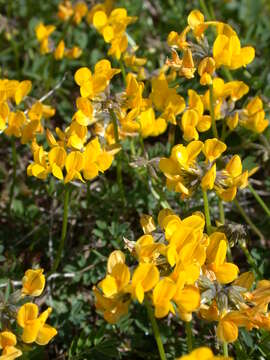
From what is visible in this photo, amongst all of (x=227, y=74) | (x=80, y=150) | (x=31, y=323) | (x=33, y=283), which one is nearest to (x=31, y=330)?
(x=31, y=323)

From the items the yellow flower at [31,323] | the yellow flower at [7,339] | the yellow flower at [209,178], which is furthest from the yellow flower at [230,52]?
the yellow flower at [7,339]

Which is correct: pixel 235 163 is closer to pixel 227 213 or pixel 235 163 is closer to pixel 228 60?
pixel 228 60

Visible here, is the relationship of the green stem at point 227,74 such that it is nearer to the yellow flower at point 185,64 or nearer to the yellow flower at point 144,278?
the yellow flower at point 185,64

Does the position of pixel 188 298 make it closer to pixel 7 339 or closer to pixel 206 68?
pixel 7 339

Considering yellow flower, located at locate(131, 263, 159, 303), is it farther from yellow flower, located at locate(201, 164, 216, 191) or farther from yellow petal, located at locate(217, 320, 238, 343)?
yellow flower, located at locate(201, 164, 216, 191)

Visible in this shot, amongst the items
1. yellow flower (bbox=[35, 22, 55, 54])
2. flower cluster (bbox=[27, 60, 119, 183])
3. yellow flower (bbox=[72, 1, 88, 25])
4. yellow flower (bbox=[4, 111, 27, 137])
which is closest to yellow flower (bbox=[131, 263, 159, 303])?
flower cluster (bbox=[27, 60, 119, 183])
